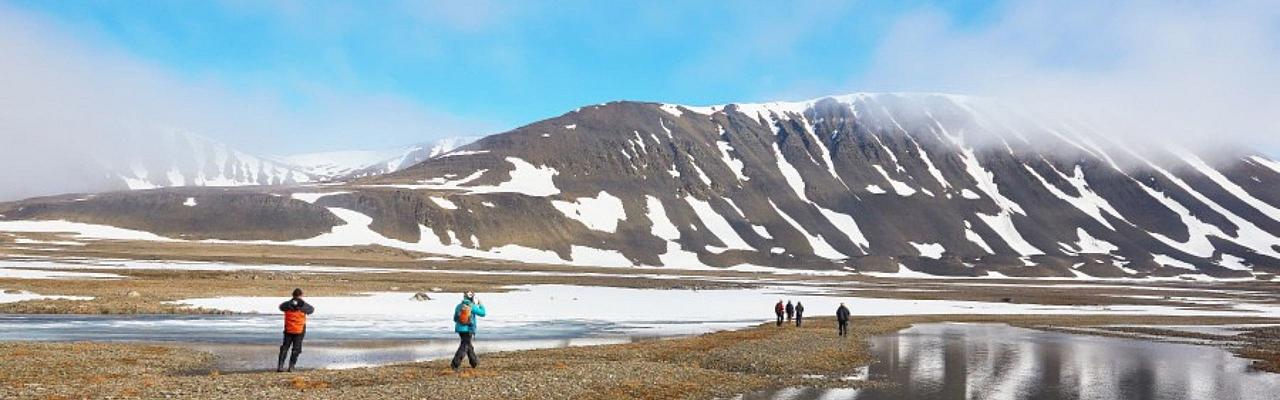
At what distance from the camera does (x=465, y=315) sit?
25750 millimetres

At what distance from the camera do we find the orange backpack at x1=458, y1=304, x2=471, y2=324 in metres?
25.8

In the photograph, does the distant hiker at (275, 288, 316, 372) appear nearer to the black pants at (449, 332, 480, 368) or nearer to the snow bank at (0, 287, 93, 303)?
the black pants at (449, 332, 480, 368)

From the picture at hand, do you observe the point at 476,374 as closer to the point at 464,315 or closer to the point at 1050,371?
the point at 464,315

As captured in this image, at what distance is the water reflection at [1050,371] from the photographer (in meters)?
24.7

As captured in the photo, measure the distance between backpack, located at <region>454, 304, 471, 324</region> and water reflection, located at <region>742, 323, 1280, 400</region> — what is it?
26.6 feet

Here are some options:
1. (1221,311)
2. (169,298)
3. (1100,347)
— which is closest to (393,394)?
(1100,347)

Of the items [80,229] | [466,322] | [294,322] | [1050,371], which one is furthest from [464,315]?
[80,229]

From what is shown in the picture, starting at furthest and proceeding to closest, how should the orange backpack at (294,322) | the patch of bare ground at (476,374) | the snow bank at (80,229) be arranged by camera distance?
the snow bank at (80,229)
the orange backpack at (294,322)
the patch of bare ground at (476,374)

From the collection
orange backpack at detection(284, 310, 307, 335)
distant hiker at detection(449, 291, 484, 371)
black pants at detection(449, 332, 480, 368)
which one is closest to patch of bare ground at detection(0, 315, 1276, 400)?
black pants at detection(449, 332, 480, 368)

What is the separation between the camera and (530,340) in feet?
135

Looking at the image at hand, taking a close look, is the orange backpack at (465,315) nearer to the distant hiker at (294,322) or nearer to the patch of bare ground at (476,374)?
the patch of bare ground at (476,374)

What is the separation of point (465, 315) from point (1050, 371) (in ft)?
61.9

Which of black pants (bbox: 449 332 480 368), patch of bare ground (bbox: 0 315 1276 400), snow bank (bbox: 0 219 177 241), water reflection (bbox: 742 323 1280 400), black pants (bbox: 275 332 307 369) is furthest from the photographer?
snow bank (bbox: 0 219 177 241)

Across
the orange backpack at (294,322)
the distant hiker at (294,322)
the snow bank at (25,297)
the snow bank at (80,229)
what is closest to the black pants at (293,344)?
the distant hiker at (294,322)
